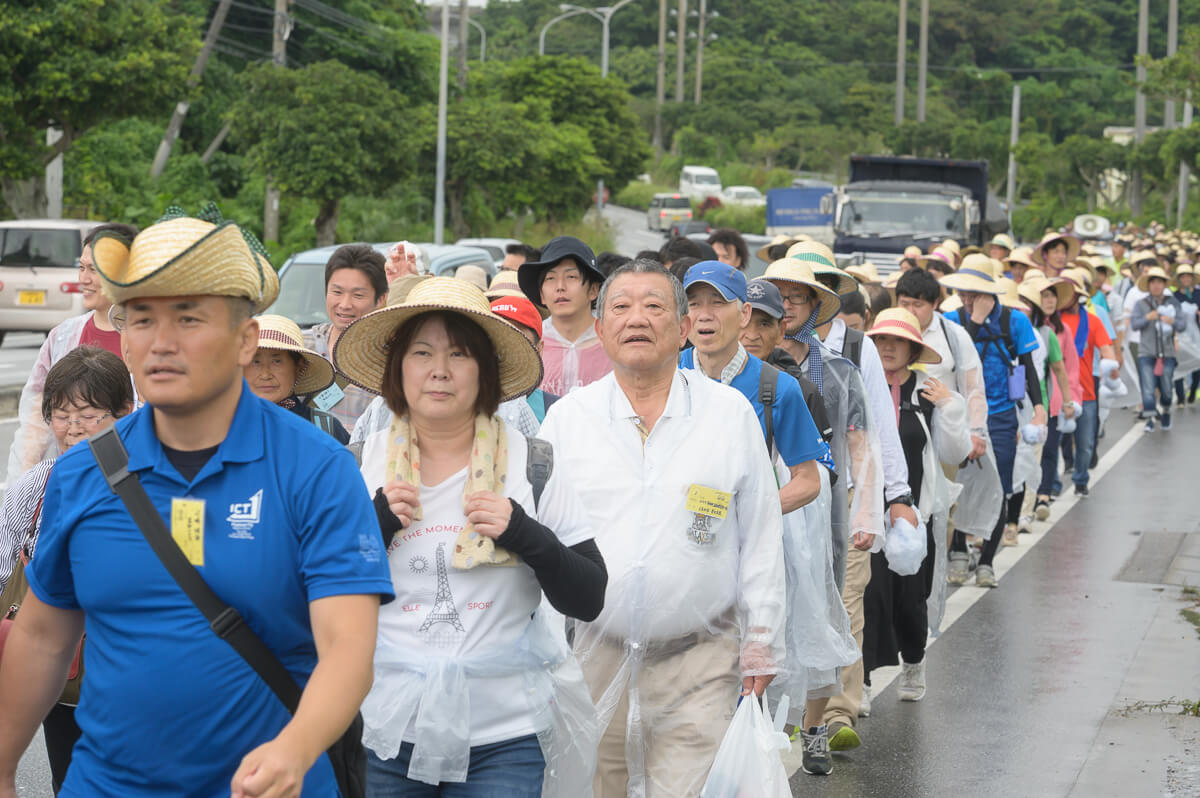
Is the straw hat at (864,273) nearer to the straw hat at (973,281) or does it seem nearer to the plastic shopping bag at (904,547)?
the straw hat at (973,281)

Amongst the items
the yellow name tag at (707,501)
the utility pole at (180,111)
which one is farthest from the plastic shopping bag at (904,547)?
the utility pole at (180,111)

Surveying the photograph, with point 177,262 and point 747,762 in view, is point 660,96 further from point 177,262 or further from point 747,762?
point 177,262

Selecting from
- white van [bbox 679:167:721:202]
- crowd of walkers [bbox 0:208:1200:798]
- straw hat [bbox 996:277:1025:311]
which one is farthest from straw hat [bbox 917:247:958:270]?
white van [bbox 679:167:721:202]

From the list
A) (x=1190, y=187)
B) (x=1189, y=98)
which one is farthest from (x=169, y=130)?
(x=1190, y=187)

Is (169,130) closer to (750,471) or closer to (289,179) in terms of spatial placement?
(289,179)

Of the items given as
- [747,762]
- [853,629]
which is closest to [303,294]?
[853,629]

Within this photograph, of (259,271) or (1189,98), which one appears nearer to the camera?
(259,271)

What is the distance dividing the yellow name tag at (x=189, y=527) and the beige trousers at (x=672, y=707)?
201 cm

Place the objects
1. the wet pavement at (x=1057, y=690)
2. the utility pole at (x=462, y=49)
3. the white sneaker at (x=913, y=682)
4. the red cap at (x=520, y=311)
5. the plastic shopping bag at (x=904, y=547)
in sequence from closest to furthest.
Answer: the red cap at (x=520, y=311)
the wet pavement at (x=1057, y=690)
the plastic shopping bag at (x=904, y=547)
the white sneaker at (x=913, y=682)
the utility pole at (x=462, y=49)

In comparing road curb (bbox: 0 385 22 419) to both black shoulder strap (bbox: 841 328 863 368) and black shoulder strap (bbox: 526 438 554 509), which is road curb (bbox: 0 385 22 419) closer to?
black shoulder strap (bbox: 841 328 863 368)

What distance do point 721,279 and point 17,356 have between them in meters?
18.4

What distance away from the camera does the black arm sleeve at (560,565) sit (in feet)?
11.7

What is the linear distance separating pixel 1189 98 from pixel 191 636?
1505 inches

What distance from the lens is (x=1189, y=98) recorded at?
1473 inches
